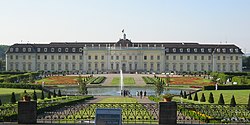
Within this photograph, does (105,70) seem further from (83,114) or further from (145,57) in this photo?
(83,114)

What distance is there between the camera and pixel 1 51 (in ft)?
502

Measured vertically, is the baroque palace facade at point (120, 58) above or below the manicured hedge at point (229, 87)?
above

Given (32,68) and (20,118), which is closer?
(20,118)

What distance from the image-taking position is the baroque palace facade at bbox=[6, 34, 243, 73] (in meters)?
93.7

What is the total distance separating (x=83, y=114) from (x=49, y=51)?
255 ft

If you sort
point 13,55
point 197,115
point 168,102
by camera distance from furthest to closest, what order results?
point 13,55 → point 197,115 → point 168,102

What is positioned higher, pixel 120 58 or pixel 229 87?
pixel 120 58

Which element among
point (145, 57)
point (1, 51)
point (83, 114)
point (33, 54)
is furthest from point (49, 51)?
point (83, 114)

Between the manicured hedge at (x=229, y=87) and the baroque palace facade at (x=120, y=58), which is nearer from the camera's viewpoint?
the manicured hedge at (x=229, y=87)

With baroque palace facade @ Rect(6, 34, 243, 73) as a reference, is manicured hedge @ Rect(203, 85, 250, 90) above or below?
below

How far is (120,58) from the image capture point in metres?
94.6

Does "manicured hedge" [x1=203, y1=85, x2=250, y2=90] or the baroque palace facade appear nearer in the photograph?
"manicured hedge" [x1=203, y1=85, x2=250, y2=90]

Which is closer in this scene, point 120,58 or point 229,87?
point 229,87

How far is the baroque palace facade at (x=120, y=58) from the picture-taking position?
93688 mm
